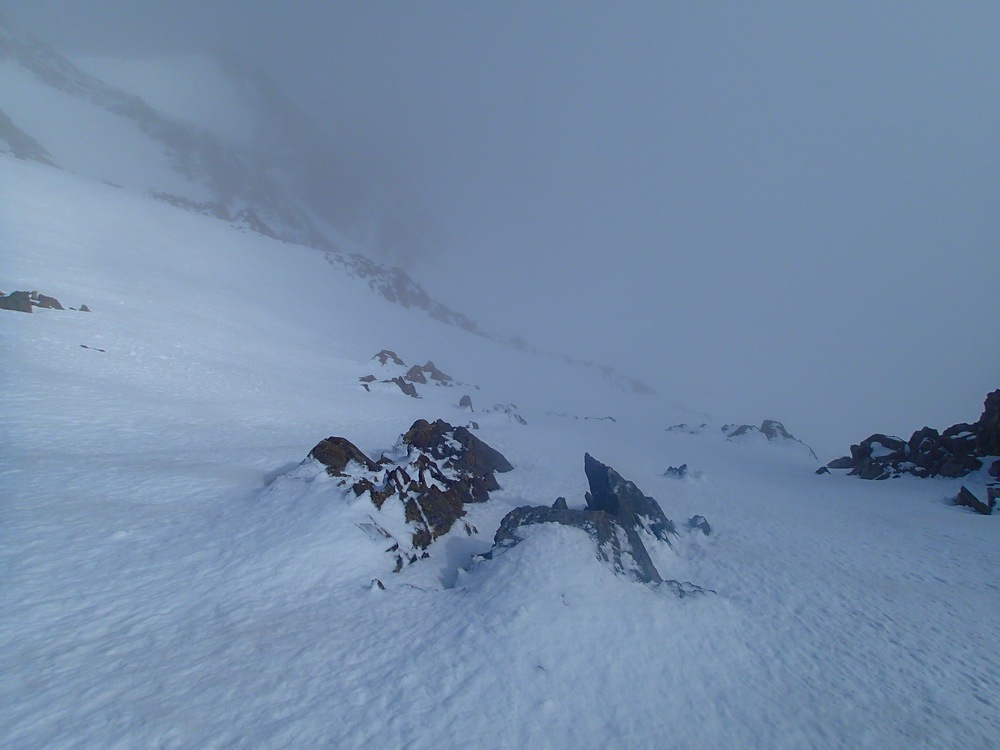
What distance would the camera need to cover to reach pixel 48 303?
70.6ft

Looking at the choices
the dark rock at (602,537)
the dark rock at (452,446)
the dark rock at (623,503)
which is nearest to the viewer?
the dark rock at (602,537)

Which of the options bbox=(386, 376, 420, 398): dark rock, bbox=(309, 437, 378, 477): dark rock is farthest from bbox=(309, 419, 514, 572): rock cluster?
bbox=(386, 376, 420, 398): dark rock

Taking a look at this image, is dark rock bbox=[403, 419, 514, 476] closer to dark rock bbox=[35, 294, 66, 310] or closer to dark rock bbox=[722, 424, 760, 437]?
dark rock bbox=[35, 294, 66, 310]

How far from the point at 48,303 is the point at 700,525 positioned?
108 feet

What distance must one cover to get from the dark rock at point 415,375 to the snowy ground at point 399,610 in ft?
68.8

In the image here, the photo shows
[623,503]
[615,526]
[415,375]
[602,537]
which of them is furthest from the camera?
[415,375]

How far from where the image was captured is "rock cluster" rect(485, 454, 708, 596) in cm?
985

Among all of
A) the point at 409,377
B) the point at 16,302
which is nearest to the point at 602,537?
the point at 16,302

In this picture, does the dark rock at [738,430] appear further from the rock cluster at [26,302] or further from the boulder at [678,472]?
the rock cluster at [26,302]

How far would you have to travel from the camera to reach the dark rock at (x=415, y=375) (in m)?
40.2

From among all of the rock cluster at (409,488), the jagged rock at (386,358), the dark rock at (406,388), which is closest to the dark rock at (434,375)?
the jagged rock at (386,358)

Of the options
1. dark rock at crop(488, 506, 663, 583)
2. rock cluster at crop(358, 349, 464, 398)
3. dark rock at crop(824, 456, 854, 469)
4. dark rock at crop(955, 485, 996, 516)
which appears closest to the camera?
dark rock at crop(488, 506, 663, 583)

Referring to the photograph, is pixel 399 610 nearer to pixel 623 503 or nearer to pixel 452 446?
pixel 623 503

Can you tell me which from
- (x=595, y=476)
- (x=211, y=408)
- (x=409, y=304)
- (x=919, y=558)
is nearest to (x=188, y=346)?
(x=211, y=408)
